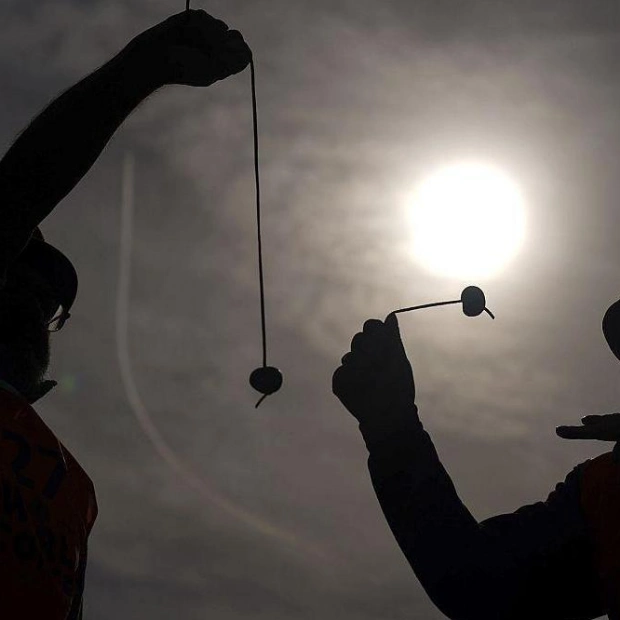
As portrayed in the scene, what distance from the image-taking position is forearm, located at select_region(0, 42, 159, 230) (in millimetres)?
3028

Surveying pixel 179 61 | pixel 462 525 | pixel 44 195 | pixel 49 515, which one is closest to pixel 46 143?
pixel 44 195

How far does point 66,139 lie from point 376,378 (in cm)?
150

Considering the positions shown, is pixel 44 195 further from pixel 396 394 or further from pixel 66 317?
pixel 396 394

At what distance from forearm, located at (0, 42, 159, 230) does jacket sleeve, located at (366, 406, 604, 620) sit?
152 cm

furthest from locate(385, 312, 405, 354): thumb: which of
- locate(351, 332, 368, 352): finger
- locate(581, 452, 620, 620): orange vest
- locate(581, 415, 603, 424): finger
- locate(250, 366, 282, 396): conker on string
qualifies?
locate(581, 415, 603, 424): finger

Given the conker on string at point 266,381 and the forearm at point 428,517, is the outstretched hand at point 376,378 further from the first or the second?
the conker on string at point 266,381

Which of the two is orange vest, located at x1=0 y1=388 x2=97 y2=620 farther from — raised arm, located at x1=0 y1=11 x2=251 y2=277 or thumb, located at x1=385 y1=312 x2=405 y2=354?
thumb, located at x1=385 y1=312 x2=405 y2=354

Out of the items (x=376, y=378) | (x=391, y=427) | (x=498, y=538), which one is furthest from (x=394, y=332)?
(x=498, y=538)

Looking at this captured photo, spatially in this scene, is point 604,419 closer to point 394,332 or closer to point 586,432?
point 586,432

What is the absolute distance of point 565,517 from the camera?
3572mm

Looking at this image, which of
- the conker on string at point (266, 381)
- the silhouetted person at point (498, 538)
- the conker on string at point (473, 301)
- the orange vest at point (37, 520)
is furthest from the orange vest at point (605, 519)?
the orange vest at point (37, 520)

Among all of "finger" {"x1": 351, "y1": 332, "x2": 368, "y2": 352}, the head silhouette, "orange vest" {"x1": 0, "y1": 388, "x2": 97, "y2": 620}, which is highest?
"finger" {"x1": 351, "y1": 332, "x2": 368, "y2": 352}

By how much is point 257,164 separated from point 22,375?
4.73 feet

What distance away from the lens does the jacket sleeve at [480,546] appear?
3.44 m
